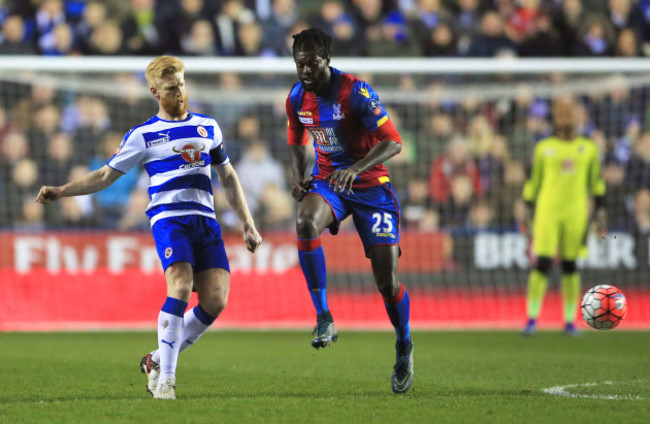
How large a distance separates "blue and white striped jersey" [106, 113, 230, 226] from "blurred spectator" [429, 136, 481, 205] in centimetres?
812

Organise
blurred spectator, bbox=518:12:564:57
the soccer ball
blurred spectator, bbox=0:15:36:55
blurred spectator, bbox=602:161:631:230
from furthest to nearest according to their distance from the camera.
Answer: blurred spectator, bbox=518:12:564:57 < blurred spectator, bbox=0:15:36:55 < blurred spectator, bbox=602:161:631:230 < the soccer ball

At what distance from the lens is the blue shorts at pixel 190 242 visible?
18.5 feet

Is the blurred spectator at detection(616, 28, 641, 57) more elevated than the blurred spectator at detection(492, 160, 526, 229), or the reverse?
the blurred spectator at detection(616, 28, 641, 57)

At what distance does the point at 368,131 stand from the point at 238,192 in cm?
88

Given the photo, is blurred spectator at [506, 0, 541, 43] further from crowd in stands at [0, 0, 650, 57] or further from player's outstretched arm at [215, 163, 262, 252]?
player's outstretched arm at [215, 163, 262, 252]

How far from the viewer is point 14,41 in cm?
1462

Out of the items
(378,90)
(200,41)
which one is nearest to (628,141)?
(378,90)

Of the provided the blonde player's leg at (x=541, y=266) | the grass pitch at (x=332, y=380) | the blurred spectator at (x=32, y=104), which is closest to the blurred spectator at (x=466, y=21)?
the blonde player's leg at (x=541, y=266)

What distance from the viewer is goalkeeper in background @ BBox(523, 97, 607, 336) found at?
11125 mm

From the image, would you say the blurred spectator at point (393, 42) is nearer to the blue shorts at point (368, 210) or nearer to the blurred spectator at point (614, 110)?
the blurred spectator at point (614, 110)

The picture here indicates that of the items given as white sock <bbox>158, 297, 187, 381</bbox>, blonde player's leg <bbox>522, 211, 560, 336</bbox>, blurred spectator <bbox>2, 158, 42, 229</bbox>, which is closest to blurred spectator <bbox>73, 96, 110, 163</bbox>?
blurred spectator <bbox>2, 158, 42, 229</bbox>

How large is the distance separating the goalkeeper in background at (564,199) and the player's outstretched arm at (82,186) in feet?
21.1

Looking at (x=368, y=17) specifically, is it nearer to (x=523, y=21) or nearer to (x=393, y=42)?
(x=393, y=42)

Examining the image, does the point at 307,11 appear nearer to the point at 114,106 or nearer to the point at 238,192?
the point at 114,106
